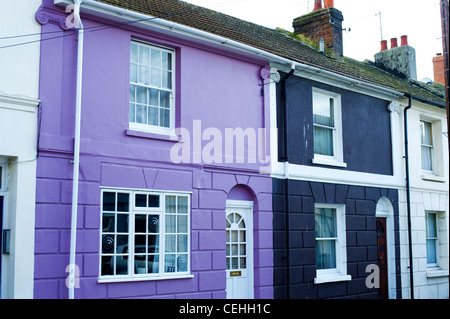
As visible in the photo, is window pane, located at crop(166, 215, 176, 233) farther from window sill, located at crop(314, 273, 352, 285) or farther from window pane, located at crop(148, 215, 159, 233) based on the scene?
window sill, located at crop(314, 273, 352, 285)

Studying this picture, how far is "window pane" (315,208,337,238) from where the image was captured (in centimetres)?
1457

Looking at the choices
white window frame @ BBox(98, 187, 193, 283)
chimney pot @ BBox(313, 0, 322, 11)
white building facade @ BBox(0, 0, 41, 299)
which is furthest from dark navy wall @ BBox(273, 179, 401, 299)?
chimney pot @ BBox(313, 0, 322, 11)

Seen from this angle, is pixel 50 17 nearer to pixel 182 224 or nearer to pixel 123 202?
pixel 123 202

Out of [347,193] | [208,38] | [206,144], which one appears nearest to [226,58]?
[208,38]

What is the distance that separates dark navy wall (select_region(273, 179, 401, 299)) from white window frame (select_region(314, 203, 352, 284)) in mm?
121

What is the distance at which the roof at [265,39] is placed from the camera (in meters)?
12.8

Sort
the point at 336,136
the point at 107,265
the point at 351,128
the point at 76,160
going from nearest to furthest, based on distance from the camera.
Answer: the point at 76,160, the point at 107,265, the point at 336,136, the point at 351,128

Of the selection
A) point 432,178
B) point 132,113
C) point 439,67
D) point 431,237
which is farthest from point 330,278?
point 439,67

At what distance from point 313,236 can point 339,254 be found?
1.30 m

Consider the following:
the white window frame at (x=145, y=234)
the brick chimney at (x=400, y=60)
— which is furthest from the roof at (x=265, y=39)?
the white window frame at (x=145, y=234)

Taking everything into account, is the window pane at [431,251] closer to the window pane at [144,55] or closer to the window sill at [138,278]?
the window sill at [138,278]

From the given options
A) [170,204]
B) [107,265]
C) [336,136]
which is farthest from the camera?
[336,136]

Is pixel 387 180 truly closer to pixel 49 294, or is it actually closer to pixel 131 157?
pixel 131 157

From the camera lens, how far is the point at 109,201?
34.7 ft
